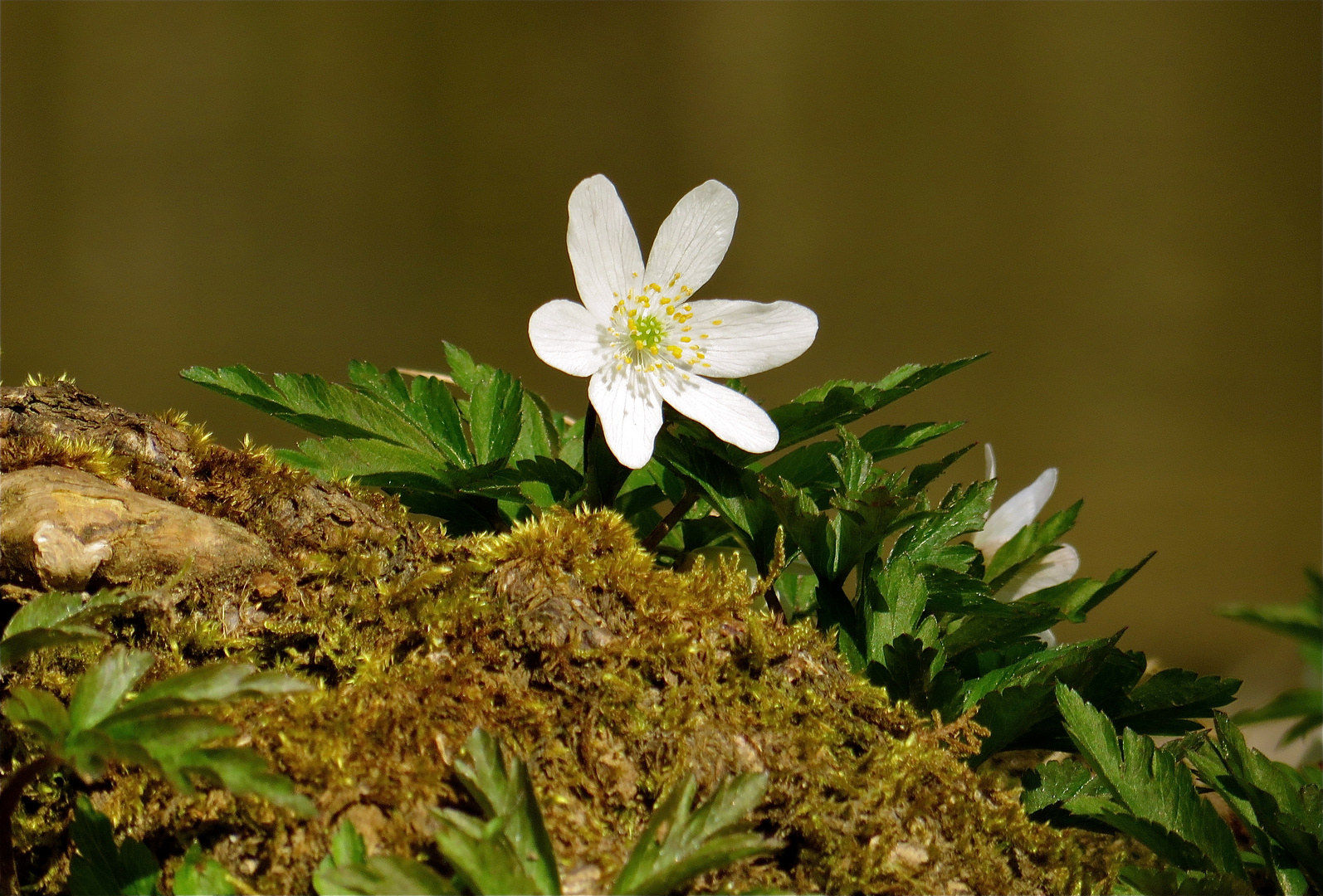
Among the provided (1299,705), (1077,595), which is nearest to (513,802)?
(1077,595)

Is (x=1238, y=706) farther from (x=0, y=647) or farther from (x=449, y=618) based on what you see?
(x=0, y=647)

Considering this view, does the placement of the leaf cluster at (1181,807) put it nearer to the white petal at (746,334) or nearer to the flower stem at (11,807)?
the white petal at (746,334)

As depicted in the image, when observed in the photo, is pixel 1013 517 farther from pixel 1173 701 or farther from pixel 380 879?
pixel 380 879

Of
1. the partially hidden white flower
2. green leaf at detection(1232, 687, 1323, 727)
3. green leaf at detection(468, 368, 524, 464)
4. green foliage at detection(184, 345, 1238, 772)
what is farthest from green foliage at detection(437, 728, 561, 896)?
green leaf at detection(1232, 687, 1323, 727)

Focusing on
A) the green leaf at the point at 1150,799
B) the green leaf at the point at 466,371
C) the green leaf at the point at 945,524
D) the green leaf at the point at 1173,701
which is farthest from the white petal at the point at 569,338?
the green leaf at the point at 1173,701

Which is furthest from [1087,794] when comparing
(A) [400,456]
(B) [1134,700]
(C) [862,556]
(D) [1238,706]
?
(D) [1238,706]

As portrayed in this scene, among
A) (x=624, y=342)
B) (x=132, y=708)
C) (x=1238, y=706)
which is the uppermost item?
(x=624, y=342)
